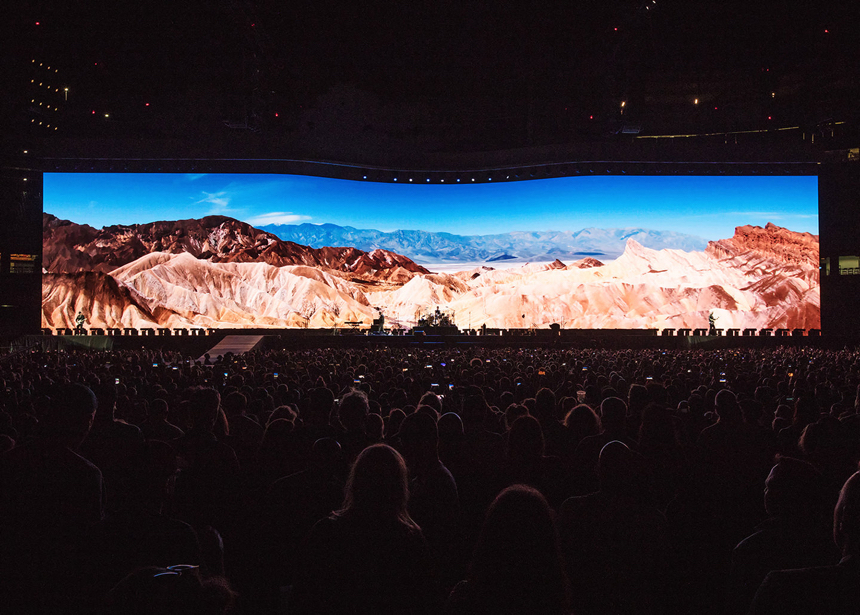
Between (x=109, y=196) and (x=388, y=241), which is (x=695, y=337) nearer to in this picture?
(x=388, y=241)

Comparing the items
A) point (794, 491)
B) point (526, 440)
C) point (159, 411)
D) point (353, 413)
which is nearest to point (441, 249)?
point (159, 411)

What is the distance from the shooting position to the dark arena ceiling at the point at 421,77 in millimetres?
23969

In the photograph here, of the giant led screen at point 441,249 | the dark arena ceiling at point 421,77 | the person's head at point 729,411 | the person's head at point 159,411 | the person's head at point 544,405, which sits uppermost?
the dark arena ceiling at point 421,77

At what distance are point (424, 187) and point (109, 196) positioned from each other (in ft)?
64.3

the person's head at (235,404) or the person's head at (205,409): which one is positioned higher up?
the person's head at (205,409)

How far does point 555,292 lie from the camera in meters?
42.4

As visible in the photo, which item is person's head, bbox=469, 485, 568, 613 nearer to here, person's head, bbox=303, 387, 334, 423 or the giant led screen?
person's head, bbox=303, 387, 334, 423

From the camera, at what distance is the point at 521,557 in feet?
4.99

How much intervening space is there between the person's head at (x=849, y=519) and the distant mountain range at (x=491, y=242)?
37178mm

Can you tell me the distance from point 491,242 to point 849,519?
3954 centimetres

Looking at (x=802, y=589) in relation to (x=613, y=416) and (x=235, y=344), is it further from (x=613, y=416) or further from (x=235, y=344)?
(x=235, y=344)

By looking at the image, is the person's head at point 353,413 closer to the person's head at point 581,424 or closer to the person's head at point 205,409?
the person's head at point 205,409

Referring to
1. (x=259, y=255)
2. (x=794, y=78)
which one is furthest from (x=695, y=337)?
(x=259, y=255)

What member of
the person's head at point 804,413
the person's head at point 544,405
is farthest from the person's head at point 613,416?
the person's head at point 804,413
